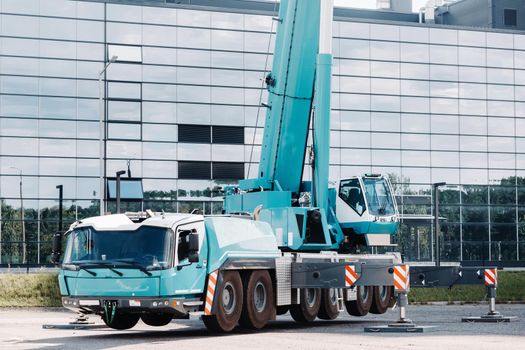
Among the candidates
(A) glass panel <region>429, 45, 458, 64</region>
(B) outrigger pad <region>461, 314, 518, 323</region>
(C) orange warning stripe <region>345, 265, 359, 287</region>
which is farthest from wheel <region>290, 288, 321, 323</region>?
(A) glass panel <region>429, 45, 458, 64</region>

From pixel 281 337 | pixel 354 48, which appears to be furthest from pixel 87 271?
pixel 354 48

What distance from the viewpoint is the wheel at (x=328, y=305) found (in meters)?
28.2

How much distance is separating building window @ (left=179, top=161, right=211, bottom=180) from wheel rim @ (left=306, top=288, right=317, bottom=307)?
36.9 metres

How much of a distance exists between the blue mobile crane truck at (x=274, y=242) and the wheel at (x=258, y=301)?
3 centimetres

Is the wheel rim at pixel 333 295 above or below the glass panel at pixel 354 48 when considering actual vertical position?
below

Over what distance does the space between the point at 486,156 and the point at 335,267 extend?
153ft

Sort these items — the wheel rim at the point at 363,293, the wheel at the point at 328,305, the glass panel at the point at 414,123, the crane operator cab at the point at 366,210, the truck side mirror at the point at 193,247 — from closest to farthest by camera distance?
the truck side mirror at the point at 193,247, the wheel at the point at 328,305, the crane operator cab at the point at 366,210, the wheel rim at the point at 363,293, the glass panel at the point at 414,123

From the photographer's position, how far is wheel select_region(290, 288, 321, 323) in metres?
27.3

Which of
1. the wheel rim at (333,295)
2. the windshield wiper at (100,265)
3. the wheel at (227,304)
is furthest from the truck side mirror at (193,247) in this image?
the wheel rim at (333,295)

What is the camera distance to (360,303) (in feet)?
99.3

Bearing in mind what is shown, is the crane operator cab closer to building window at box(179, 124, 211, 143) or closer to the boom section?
the boom section

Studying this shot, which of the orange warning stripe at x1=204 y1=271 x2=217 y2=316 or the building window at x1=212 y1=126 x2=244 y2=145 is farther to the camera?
the building window at x1=212 y1=126 x2=244 y2=145

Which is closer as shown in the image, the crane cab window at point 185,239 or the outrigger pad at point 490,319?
the crane cab window at point 185,239

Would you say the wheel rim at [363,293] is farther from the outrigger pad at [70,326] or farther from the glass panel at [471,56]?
the glass panel at [471,56]
